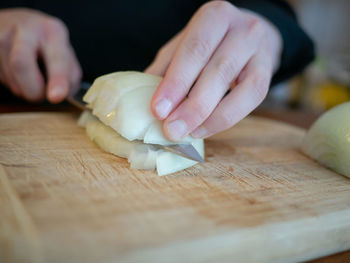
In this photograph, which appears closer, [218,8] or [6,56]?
[218,8]

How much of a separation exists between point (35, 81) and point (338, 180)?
1.33 m

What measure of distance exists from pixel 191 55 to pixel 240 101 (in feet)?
0.74

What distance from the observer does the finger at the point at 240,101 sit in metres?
1.03

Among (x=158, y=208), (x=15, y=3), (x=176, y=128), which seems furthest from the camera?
(x=15, y=3)

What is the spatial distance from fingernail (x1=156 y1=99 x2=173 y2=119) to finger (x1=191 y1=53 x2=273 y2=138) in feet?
0.41

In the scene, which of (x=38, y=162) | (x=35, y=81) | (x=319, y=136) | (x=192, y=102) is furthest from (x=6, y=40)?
(x=319, y=136)

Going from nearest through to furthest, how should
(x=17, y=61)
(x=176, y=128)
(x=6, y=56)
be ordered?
(x=176, y=128)
(x=17, y=61)
(x=6, y=56)

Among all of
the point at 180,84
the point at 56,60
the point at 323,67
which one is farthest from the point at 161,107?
the point at 323,67

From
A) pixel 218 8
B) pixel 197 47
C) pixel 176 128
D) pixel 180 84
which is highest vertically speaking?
pixel 218 8

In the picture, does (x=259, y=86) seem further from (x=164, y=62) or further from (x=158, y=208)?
(x=158, y=208)

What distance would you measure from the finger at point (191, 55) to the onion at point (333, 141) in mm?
541

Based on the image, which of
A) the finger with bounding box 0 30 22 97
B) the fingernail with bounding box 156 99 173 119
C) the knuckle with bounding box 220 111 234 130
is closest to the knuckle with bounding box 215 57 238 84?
the knuckle with bounding box 220 111 234 130

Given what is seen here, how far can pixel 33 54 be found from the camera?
1454 mm

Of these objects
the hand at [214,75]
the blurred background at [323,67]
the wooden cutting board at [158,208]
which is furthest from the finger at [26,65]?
the blurred background at [323,67]
